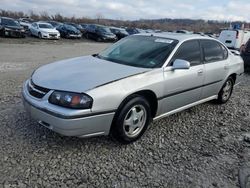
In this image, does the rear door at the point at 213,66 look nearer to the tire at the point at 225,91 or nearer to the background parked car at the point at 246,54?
the tire at the point at 225,91

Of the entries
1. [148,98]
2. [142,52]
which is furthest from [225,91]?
[148,98]

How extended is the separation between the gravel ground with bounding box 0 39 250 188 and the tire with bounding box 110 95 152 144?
0.16m

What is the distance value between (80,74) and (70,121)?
766mm

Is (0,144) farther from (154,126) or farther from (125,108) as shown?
(154,126)

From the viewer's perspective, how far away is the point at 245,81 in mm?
8797

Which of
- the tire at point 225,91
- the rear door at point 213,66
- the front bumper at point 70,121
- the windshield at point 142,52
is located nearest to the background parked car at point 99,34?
the tire at point 225,91

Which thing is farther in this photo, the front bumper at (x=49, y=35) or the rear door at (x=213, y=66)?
the front bumper at (x=49, y=35)

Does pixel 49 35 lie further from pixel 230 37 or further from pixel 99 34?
pixel 230 37

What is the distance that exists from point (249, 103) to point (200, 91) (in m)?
2.26

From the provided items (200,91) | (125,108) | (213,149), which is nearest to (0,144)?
(125,108)

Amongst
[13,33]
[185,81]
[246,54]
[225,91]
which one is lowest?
[13,33]

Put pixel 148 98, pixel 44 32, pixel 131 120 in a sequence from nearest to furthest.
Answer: pixel 131 120
pixel 148 98
pixel 44 32

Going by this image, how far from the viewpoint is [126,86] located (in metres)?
3.41

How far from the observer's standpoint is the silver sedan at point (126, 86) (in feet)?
10.3
